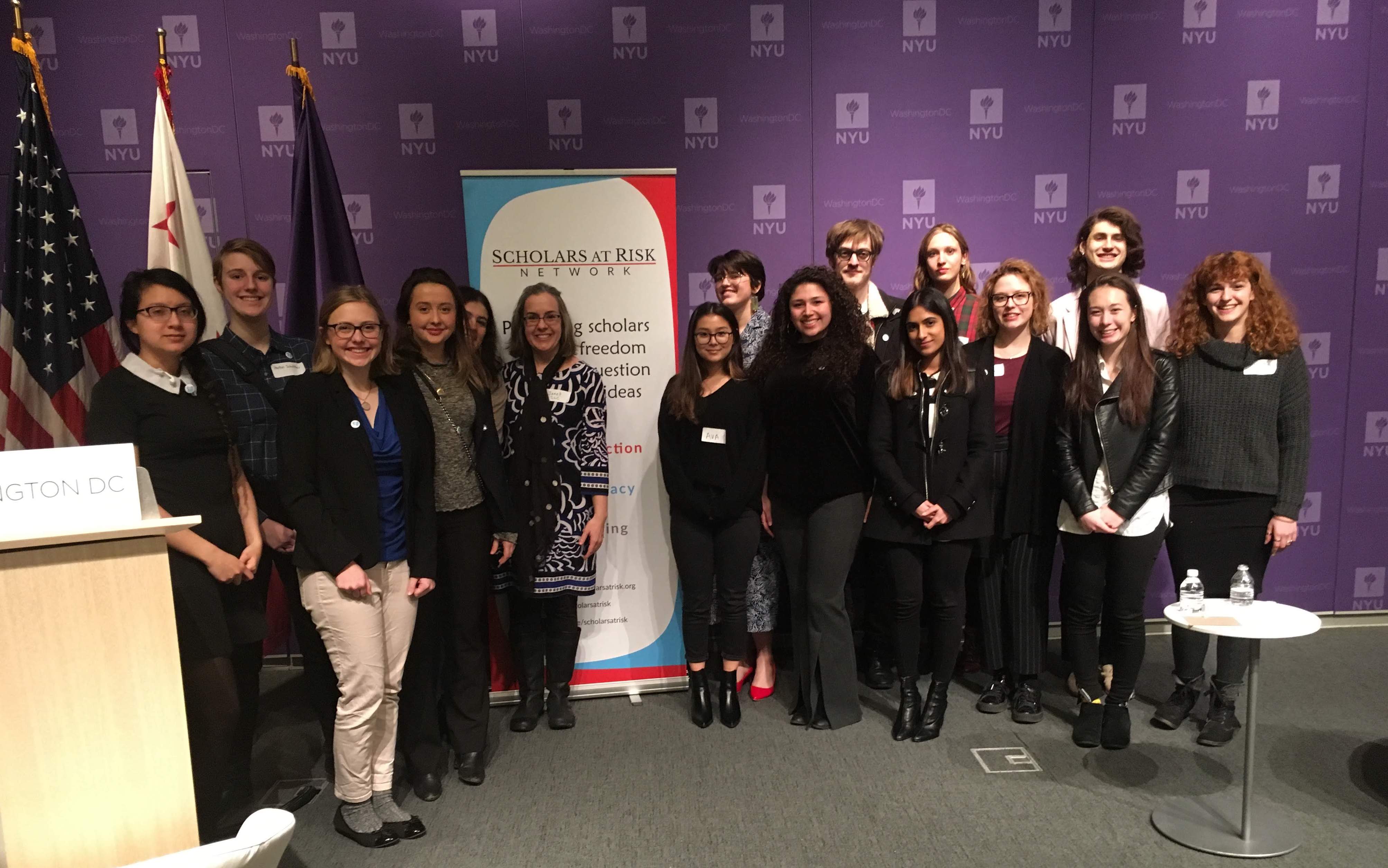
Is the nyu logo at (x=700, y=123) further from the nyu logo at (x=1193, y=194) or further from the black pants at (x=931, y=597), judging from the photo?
the nyu logo at (x=1193, y=194)

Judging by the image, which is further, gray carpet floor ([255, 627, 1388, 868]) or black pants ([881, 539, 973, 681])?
black pants ([881, 539, 973, 681])

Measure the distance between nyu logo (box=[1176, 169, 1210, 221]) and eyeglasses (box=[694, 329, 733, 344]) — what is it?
2648 mm

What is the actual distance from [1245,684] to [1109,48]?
307cm

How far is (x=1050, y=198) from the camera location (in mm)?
3973

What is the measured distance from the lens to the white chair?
49.9 inches

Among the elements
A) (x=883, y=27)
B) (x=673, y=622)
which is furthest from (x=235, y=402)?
(x=883, y=27)

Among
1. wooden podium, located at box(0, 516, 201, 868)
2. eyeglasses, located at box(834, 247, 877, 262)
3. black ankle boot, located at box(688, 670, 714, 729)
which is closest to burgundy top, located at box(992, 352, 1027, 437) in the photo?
eyeglasses, located at box(834, 247, 877, 262)

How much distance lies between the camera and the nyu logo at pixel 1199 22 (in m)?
3.87

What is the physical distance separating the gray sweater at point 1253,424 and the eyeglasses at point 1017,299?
2.10 feet

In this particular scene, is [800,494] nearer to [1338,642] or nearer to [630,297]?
[630,297]

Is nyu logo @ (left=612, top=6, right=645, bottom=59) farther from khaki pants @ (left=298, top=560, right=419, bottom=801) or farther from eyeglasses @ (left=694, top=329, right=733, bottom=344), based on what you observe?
khaki pants @ (left=298, top=560, right=419, bottom=801)

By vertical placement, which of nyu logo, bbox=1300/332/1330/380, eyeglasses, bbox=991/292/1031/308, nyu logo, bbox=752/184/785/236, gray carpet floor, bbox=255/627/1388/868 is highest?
nyu logo, bbox=752/184/785/236

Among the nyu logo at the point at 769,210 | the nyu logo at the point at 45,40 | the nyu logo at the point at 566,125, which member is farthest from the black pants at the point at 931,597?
the nyu logo at the point at 45,40

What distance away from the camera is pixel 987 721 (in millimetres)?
3072
